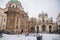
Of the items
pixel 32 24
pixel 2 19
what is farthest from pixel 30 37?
pixel 2 19

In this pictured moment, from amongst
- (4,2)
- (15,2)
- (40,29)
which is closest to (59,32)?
(40,29)

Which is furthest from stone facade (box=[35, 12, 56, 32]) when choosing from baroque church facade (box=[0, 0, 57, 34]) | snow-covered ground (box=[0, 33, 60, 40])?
snow-covered ground (box=[0, 33, 60, 40])

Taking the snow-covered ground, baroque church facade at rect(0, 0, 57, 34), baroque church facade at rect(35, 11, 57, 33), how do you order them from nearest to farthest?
the snow-covered ground < baroque church facade at rect(0, 0, 57, 34) < baroque church facade at rect(35, 11, 57, 33)

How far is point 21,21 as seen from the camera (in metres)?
3.14

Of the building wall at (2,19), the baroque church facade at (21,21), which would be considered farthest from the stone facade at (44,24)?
the building wall at (2,19)

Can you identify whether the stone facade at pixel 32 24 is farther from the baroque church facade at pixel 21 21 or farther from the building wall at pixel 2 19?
the building wall at pixel 2 19

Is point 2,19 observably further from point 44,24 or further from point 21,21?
point 44,24

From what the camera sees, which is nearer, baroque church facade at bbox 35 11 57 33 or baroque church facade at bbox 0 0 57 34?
baroque church facade at bbox 0 0 57 34

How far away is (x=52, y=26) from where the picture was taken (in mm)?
3199

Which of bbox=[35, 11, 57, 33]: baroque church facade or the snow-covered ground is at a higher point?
bbox=[35, 11, 57, 33]: baroque church facade

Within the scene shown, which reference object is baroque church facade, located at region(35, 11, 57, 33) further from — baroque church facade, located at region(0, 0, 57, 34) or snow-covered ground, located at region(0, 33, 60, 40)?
snow-covered ground, located at region(0, 33, 60, 40)

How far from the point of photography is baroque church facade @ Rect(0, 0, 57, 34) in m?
3.09

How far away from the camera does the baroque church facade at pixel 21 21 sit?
3.09 meters

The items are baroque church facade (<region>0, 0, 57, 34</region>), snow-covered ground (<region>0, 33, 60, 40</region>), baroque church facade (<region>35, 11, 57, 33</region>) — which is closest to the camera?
snow-covered ground (<region>0, 33, 60, 40</region>)
